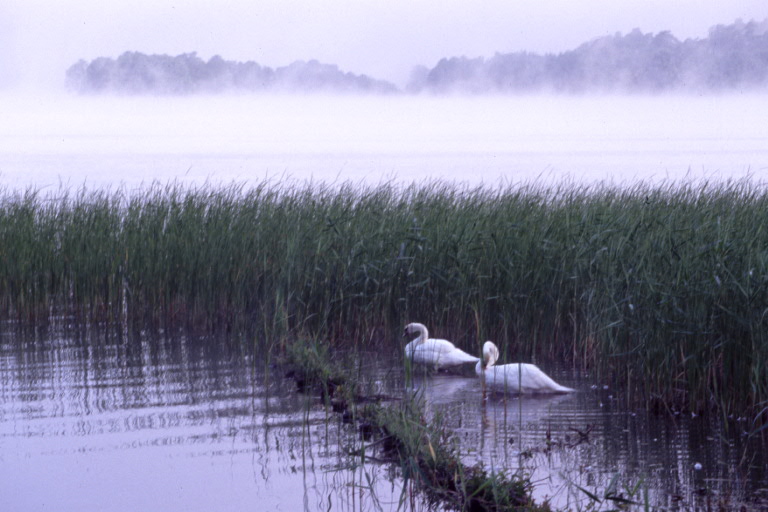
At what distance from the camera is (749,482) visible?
4395mm

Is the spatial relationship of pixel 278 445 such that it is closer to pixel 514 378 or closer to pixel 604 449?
pixel 514 378

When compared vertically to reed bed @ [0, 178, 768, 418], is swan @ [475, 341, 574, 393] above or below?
below

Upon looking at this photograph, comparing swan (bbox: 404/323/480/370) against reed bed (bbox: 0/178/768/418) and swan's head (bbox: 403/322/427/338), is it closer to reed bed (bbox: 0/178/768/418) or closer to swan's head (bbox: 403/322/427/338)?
swan's head (bbox: 403/322/427/338)

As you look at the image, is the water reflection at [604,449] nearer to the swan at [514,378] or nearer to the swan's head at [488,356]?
the swan at [514,378]

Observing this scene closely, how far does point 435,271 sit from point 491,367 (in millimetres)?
1514

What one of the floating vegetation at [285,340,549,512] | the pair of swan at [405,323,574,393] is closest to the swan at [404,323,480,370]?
the pair of swan at [405,323,574,393]

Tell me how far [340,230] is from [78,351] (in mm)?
2598

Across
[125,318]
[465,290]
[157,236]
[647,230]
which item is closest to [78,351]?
[125,318]

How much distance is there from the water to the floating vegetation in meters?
0.14

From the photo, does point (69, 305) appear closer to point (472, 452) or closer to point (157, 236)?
point (157, 236)

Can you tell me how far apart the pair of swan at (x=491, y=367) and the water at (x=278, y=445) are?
137 millimetres

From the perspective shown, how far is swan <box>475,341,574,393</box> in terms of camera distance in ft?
19.4

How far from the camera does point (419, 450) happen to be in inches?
172

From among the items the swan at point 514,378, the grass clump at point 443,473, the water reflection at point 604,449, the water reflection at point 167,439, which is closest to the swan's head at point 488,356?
the swan at point 514,378
